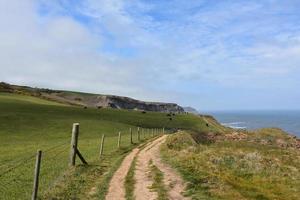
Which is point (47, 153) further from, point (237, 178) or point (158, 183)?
point (237, 178)

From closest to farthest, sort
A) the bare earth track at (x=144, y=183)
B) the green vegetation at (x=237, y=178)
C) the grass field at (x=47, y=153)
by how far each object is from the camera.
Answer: the bare earth track at (x=144, y=183) → the green vegetation at (x=237, y=178) → the grass field at (x=47, y=153)

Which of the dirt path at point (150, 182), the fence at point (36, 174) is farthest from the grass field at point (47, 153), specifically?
the dirt path at point (150, 182)

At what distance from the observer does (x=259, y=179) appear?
26.8 m

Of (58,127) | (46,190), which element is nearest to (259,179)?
(46,190)

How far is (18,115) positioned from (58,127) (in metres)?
9.97

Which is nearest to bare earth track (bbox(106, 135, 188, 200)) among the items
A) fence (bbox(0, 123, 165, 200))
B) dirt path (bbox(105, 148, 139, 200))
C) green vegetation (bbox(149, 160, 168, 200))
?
dirt path (bbox(105, 148, 139, 200))

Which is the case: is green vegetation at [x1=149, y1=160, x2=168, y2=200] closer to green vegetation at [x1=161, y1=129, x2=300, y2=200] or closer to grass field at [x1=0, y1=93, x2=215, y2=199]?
green vegetation at [x1=161, y1=129, x2=300, y2=200]

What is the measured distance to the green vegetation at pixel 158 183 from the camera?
804 inches

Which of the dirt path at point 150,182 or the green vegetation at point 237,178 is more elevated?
the green vegetation at point 237,178

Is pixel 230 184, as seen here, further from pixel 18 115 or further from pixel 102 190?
pixel 18 115

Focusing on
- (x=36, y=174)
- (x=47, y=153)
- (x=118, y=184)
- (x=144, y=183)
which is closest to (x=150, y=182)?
(x=144, y=183)

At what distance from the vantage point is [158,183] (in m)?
23.6

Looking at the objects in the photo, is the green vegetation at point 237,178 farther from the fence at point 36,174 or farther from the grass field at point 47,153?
the fence at point 36,174

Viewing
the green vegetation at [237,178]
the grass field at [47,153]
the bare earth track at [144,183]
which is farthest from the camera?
the grass field at [47,153]
